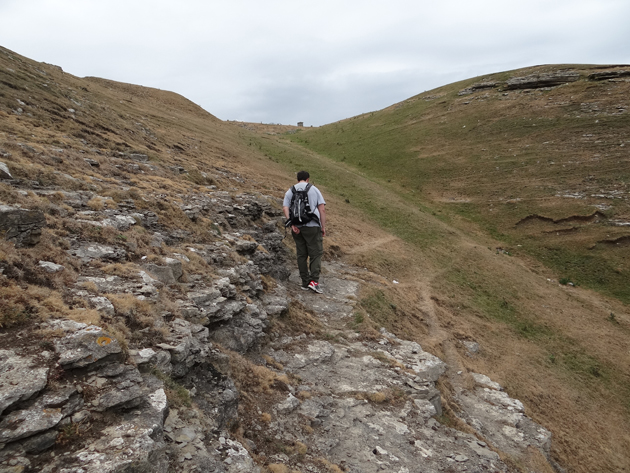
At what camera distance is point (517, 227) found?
2756 centimetres

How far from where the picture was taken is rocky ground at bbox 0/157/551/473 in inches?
138

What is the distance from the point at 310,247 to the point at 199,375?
19.4 feet

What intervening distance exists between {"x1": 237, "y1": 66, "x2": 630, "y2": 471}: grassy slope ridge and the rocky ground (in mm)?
4001

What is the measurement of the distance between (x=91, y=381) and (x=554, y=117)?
148ft

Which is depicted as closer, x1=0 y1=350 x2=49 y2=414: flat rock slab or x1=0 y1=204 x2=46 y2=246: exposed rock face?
x1=0 y1=350 x2=49 y2=414: flat rock slab

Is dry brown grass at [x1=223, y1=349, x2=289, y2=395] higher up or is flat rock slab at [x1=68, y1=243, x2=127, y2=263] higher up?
flat rock slab at [x1=68, y1=243, x2=127, y2=263]

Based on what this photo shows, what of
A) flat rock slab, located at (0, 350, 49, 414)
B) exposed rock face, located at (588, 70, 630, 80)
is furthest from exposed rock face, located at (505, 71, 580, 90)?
flat rock slab, located at (0, 350, 49, 414)

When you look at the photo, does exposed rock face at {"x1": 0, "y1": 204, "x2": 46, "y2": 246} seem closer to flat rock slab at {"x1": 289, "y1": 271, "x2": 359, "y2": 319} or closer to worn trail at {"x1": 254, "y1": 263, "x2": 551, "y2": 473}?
worn trail at {"x1": 254, "y1": 263, "x2": 551, "y2": 473}

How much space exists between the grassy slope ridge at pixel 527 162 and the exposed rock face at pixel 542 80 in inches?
49.4

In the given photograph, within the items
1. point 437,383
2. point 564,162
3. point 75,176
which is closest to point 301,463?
point 437,383

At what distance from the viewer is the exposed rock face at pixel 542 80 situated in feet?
136

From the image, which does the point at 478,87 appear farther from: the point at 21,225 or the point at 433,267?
the point at 21,225

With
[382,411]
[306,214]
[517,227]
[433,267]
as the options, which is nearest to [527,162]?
[517,227]

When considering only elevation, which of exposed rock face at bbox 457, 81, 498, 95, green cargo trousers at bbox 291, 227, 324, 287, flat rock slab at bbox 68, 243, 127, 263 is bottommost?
green cargo trousers at bbox 291, 227, 324, 287
